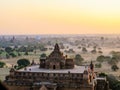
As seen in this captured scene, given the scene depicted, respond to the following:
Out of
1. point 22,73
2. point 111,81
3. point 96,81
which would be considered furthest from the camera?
point 111,81

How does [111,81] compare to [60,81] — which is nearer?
[60,81]

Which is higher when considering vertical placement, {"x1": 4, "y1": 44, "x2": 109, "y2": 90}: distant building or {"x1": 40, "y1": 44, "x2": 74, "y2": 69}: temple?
{"x1": 40, "y1": 44, "x2": 74, "y2": 69}: temple

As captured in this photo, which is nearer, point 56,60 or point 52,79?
point 52,79

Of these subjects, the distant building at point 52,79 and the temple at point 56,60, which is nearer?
the distant building at point 52,79

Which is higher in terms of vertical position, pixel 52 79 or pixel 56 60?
pixel 56 60

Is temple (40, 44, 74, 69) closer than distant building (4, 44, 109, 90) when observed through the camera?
No

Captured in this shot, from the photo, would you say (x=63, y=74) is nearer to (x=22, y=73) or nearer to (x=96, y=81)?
(x=22, y=73)

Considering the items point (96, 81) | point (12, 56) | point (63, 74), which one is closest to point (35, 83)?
point (63, 74)

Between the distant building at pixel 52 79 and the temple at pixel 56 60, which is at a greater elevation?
the temple at pixel 56 60

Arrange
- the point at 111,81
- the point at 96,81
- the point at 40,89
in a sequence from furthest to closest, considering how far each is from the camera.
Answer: the point at 111,81 → the point at 96,81 → the point at 40,89

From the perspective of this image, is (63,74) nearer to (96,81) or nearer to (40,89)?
(40,89)

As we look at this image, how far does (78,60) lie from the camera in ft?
266

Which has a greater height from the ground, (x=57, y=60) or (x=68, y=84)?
(x=57, y=60)

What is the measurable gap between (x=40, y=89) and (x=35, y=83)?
0.85 meters
